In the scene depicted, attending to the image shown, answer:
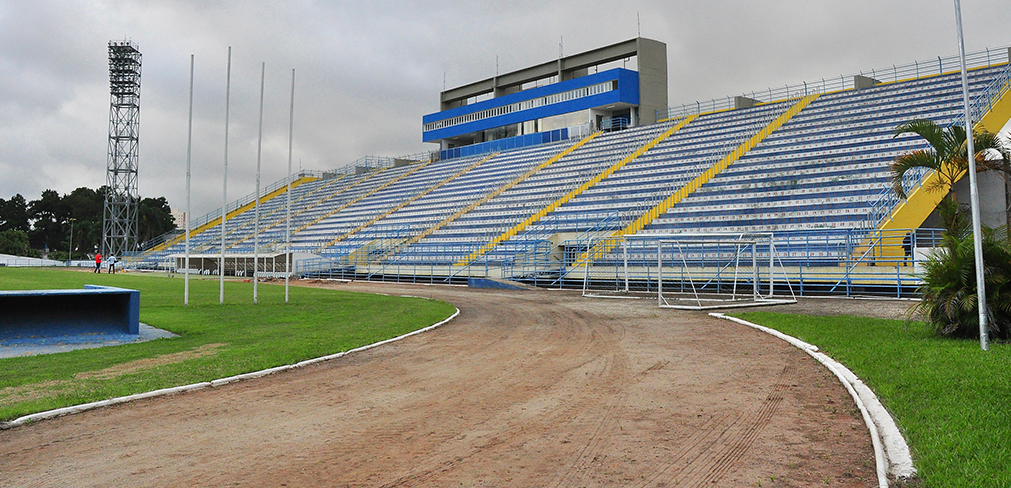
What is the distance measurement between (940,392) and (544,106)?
46629 millimetres

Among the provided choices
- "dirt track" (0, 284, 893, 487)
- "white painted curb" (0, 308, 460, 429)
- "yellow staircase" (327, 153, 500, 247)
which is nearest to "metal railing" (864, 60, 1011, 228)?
"dirt track" (0, 284, 893, 487)

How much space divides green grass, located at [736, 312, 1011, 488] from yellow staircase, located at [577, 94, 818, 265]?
593 inches

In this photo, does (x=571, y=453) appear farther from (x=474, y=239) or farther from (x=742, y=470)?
(x=474, y=239)

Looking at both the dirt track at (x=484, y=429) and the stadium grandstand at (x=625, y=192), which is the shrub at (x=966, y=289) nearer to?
the dirt track at (x=484, y=429)

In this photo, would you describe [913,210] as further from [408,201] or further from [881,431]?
[408,201]

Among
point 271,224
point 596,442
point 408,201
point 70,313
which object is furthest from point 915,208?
point 271,224

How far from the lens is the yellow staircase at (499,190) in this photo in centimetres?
3866

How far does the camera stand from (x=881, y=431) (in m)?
5.21

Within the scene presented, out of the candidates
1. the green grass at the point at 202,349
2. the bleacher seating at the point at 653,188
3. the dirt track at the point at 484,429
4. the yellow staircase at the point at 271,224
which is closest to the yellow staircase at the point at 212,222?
the bleacher seating at the point at 653,188

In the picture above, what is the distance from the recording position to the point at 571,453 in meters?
5.01

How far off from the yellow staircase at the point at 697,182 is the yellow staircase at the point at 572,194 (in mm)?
6411

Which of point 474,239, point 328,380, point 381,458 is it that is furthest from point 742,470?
point 474,239

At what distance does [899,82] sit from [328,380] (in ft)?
127

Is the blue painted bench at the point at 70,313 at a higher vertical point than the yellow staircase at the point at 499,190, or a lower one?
lower
